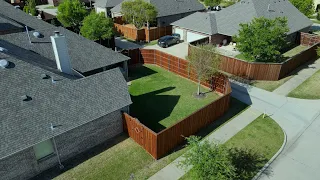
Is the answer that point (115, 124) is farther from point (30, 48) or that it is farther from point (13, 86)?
point (30, 48)

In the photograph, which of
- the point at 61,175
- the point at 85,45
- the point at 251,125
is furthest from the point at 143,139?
the point at 85,45

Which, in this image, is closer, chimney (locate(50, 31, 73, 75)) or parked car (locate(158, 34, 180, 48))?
chimney (locate(50, 31, 73, 75))

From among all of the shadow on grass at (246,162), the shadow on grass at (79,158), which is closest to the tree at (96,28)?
the shadow on grass at (79,158)

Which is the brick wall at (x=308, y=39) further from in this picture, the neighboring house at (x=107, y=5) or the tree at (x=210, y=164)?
the neighboring house at (x=107, y=5)

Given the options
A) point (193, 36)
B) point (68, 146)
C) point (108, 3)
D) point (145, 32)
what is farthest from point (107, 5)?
point (68, 146)

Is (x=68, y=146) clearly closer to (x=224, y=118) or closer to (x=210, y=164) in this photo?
(x=210, y=164)

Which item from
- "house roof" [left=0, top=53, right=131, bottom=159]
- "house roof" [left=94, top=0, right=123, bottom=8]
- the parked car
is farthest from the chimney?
"house roof" [left=94, top=0, right=123, bottom=8]

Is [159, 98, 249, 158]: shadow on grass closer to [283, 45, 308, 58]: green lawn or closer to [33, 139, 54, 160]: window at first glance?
[33, 139, 54, 160]: window
